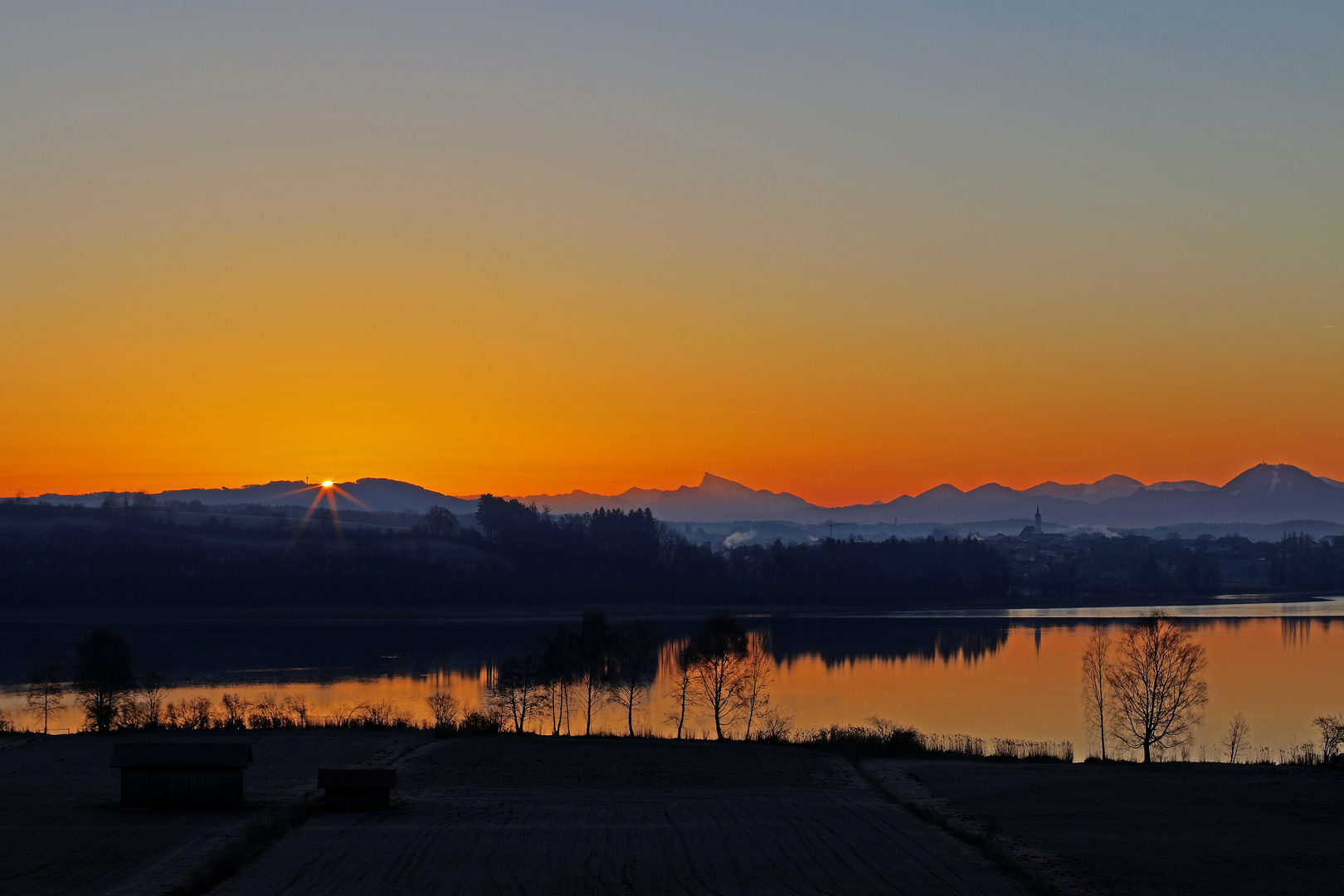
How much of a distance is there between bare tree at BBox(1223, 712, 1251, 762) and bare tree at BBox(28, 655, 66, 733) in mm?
41573

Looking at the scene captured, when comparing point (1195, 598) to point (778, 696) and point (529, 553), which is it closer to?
point (529, 553)

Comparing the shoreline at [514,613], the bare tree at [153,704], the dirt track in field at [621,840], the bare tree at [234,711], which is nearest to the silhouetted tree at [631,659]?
the bare tree at [234,711]

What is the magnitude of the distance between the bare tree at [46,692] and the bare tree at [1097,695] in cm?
3866

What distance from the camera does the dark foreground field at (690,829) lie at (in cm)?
1625

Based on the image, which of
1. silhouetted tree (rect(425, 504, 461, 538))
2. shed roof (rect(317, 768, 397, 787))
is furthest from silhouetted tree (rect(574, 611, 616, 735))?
silhouetted tree (rect(425, 504, 461, 538))

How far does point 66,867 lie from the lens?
16.9m

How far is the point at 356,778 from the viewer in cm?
Result: 2184

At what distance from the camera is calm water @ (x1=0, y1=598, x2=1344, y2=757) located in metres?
43.4

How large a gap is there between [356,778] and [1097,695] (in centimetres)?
3391

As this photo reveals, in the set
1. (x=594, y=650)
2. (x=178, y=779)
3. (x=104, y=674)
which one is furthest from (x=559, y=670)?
(x=178, y=779)

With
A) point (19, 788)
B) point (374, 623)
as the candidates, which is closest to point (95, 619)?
point (374, 623)

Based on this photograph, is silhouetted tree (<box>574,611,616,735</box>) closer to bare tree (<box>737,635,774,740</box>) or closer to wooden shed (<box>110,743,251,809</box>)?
bare tree (<box>737,635,774,740</box>)

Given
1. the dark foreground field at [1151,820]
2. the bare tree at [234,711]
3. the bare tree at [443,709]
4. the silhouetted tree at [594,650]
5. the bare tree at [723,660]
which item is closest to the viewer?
the dark foreground field at [1151,820]

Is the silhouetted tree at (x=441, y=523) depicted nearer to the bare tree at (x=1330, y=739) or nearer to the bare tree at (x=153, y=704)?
the bare tree at (x=153, y=704)
